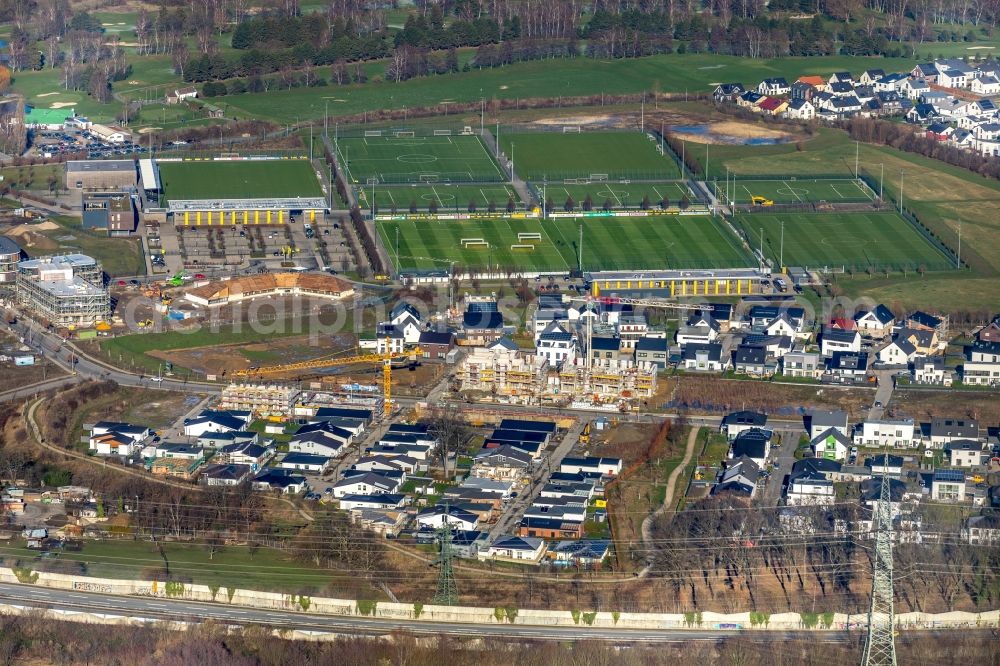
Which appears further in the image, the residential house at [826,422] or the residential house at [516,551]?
the residential house at [826,422]

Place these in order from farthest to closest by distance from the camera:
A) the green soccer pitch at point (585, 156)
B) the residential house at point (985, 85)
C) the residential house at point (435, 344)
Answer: the residential house at point (985, 85) → the green soccer pitch at point (585, 156) → the residential house at point (435, 344)

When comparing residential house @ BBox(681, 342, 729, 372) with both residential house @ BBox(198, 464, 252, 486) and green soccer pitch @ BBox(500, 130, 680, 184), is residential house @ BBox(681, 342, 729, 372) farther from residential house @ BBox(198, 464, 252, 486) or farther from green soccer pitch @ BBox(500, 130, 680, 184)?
green soccer pitch @ BBox(500, 130, 680, 184)

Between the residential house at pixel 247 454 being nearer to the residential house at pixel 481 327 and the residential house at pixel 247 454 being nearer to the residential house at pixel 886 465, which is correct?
the residential house at pixel 481 327

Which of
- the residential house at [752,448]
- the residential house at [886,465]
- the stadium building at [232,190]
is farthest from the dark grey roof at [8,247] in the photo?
the residential house at [886,465]

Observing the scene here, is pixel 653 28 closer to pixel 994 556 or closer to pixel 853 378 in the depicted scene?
pixel 853 378

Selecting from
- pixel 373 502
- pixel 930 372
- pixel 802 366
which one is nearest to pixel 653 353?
pixel 802 366

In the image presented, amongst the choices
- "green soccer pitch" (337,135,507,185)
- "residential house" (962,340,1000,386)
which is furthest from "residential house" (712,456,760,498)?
"green soccer pitch" (337,135,507,185)
